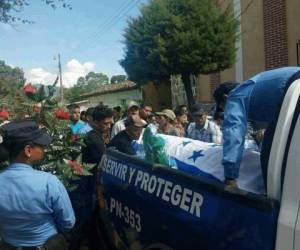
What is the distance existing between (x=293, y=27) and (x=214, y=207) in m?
10.4

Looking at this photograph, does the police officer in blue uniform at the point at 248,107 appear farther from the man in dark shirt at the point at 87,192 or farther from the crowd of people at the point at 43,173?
the man in dark shirt at the point at 87,192

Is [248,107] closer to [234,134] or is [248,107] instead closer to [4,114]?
[234,134]

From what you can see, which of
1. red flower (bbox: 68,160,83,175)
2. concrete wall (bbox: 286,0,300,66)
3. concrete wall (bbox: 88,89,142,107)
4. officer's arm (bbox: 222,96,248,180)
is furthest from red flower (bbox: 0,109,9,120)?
concrete wall (bbox: 88,89,142,107)

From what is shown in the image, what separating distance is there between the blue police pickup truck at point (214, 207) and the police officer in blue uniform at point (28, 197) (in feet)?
1.89

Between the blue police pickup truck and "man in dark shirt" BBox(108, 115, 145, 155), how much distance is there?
29.4 inches

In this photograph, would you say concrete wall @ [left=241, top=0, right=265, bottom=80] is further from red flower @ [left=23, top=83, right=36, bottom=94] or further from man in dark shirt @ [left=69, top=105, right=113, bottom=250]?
red flower @ [left=23, top=83, right=36, bottom=94]

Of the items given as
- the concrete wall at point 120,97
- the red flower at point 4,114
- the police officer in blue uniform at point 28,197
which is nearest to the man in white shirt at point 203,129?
the red flower at point 4,114

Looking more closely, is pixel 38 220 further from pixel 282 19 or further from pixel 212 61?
pixel 212 61

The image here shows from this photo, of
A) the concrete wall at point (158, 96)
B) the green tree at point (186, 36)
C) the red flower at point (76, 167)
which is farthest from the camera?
the concrete wall at point (158, 96)

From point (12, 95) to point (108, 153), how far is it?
39.8 inches

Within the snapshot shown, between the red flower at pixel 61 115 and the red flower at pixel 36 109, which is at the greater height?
the red flower at pixel 36 109

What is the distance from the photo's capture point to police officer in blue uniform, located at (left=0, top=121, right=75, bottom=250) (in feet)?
9.77

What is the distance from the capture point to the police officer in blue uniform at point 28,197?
9.77 ft

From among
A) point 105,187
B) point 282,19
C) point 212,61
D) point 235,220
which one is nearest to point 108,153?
point 105,187
